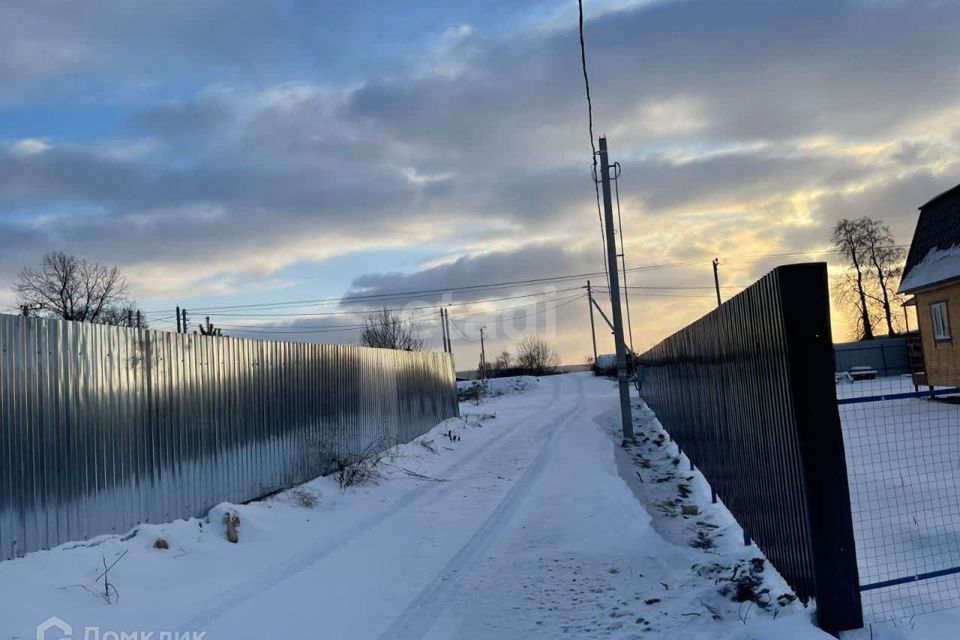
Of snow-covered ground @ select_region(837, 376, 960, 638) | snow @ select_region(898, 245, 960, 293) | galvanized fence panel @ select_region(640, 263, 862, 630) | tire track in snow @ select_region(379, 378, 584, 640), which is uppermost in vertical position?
snow @ select_region(898, 245, 960, 293)

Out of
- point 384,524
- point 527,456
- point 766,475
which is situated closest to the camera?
point 766,475

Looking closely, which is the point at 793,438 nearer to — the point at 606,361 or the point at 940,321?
the point at 940,321

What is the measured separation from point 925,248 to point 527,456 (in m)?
14.3

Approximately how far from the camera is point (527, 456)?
1374 centimetres

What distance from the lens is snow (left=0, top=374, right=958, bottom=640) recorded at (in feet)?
16.2

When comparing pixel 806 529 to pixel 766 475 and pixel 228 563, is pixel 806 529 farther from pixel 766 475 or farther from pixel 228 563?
pixel 228 563

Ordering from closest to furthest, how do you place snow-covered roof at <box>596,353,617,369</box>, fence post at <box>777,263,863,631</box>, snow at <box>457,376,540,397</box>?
fence post at <box>777,263,863,631</box> < snow at <box>457,376,540,397</box> < snow-covered roof at <box>596,353,617,369</box>

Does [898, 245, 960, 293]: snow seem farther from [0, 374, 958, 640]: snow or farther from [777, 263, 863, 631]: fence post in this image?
[777, 263, 863, 631]: fence post

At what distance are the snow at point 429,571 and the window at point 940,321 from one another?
1190cm

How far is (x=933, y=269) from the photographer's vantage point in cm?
1784

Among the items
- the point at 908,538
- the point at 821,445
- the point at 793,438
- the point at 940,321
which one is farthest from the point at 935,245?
the point at 821,445

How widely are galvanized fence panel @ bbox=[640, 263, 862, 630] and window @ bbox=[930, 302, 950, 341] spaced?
48.4ft

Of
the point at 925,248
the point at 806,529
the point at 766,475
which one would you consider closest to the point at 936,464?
the point at 766,475

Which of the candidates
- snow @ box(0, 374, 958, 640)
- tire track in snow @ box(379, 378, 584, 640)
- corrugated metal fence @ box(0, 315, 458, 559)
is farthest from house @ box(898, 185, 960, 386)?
corrugated metal fence @ box(0, 315, 458, 559)
